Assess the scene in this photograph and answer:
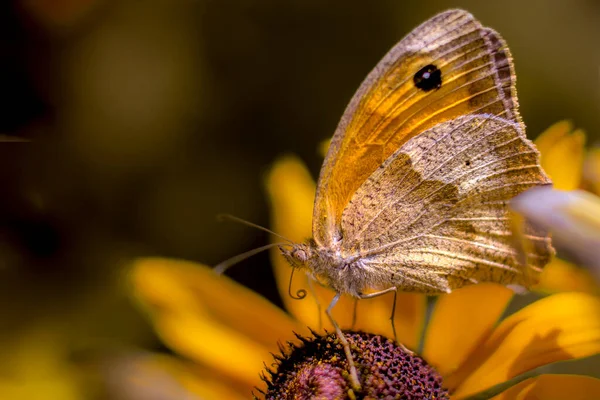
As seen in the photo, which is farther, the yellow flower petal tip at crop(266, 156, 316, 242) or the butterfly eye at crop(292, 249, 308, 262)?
the yellow flower petal tip at crop(266, 156, 316, 242)

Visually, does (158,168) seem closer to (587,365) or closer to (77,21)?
(77,21)

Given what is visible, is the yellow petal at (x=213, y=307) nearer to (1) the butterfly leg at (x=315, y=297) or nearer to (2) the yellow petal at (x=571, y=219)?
(1) the butterfly leg at (x=315, y=297)

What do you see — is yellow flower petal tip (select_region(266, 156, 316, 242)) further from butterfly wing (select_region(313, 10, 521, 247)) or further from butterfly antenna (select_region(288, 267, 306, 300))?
butterfly wing (select_region(313, 10, 521, 247))

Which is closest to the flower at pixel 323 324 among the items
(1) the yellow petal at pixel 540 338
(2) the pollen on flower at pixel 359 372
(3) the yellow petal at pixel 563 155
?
(1) the yellow petal at pixel 540 338

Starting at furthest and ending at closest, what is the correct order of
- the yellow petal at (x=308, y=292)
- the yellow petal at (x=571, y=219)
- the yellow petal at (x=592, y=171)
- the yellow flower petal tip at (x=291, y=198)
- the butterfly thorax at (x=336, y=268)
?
1. the yellow flower petal tip at (x=291, y=198)
2. the yellow petal at (x=308, y=292)
3. the butterfly thorax at (x=336, y=268)
4. the yellow petal at (x=592, y=171)
5. the yellow petal at (x=571, y=219)

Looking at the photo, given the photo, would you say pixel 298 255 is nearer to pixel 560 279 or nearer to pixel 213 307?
pixel 213 307

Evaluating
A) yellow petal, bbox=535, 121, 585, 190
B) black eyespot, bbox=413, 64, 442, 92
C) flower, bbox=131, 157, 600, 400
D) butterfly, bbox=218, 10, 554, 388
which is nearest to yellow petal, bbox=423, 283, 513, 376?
flower, bbox=131, 157, 600, 400

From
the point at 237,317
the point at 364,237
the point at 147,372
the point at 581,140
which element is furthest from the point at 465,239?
the point at 147,372
